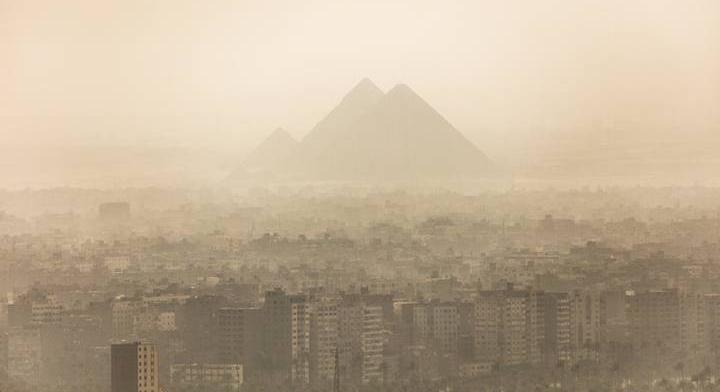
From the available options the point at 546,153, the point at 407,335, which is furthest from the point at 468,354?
the point at 546,153

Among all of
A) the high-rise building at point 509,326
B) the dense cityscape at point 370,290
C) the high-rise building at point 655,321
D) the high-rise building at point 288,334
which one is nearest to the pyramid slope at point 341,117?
the dense cityscape at point 370,290

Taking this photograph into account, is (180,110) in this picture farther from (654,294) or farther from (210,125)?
(654,294)

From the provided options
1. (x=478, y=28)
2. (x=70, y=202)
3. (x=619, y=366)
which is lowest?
(x=619, y=366)

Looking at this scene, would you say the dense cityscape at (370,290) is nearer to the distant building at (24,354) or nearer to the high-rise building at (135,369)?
the distant building at (24,354)

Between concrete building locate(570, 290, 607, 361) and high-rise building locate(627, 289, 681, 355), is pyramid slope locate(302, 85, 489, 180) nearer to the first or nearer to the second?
concrete building locate(570, 290, 607, 361)

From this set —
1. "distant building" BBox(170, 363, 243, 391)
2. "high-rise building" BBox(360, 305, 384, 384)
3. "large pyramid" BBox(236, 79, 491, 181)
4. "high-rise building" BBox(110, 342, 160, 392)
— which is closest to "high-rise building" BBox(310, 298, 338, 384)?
"high-rise building" BBox(360, 305, 384, 384)

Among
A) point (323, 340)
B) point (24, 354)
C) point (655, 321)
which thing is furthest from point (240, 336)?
point (655, 321)
